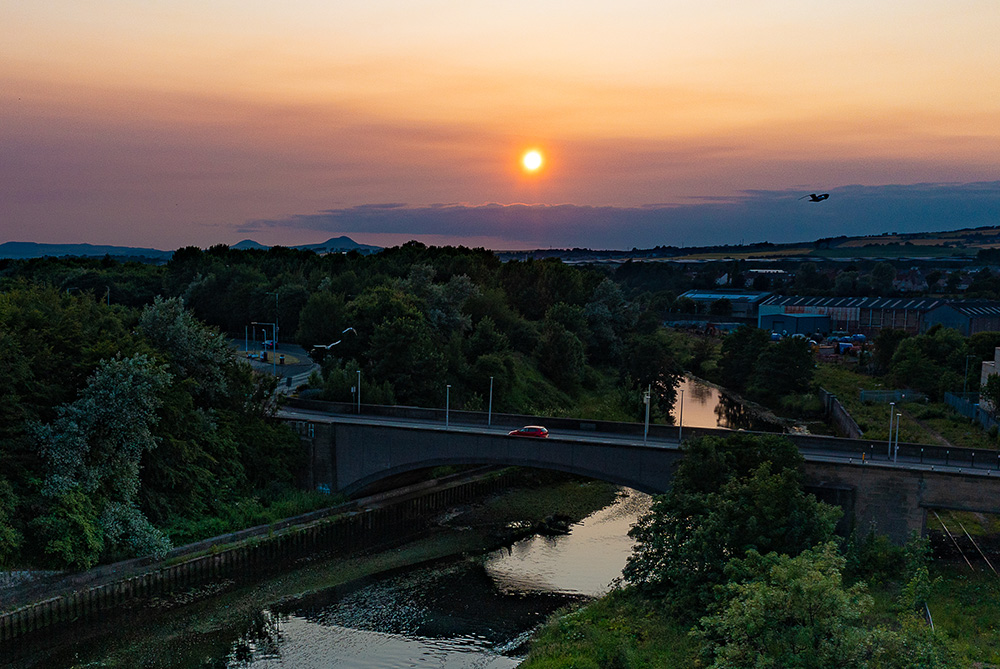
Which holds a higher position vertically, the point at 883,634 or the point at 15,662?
the point at 883,634

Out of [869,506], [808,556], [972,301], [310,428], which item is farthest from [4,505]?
[972,301]

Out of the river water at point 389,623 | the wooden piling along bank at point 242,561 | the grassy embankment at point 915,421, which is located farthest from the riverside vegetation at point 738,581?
the grassy embankment at point 915,421

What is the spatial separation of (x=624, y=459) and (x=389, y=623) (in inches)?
618

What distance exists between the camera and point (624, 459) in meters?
46.9

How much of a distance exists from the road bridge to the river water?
5.07 m

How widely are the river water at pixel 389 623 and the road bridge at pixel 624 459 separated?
16.6ft

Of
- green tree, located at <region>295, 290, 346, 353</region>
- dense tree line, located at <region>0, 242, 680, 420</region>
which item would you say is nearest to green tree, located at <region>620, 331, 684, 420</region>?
dense tree line, located at <region>0, 242, 680, 420</region>

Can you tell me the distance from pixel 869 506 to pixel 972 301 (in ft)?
398

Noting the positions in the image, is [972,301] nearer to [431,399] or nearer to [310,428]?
[431,399]

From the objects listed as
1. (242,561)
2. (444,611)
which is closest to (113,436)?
(242,561)

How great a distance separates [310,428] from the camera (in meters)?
54.1

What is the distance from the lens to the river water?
34.2m

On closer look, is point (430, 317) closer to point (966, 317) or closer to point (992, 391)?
point (992, 391)

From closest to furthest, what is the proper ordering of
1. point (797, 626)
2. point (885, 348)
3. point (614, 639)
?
point (797, 626) < point (614, 639) < point (885, 348)
